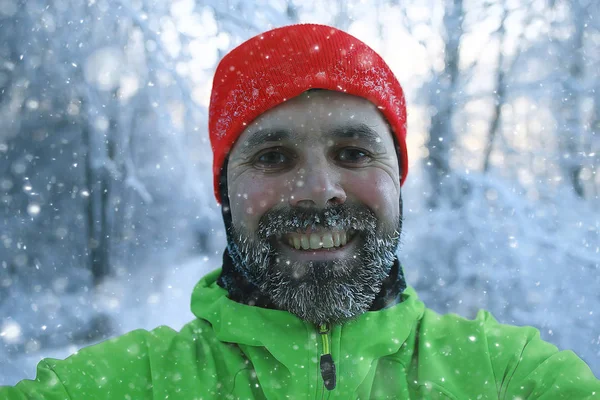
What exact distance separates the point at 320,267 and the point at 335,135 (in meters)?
0.52

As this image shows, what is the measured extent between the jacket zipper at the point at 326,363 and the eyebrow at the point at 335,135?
0.74 m

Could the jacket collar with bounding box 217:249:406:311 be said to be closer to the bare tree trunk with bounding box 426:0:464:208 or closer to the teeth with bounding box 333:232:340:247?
the teeth with bounding box 333:232:340:247

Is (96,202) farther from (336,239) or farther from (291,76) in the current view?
(336,239)

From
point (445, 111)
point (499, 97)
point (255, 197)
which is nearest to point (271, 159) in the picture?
point (255, 197)

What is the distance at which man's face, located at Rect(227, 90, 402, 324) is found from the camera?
1728 mm

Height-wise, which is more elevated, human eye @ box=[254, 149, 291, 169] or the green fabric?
human eye @ box=[254, 149, 291, 169]

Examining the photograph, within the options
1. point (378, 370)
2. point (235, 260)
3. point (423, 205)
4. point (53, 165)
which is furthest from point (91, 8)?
point (378, 370)

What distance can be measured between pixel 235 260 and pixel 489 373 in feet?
3.63

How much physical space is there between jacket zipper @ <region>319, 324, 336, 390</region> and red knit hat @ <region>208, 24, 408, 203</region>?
36.3 inches

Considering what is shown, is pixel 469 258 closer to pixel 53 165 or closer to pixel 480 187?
pixel 480 187

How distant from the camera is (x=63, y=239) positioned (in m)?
6.70

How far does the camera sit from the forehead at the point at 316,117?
1775mm

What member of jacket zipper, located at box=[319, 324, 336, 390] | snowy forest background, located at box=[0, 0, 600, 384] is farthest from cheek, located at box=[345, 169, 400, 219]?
snowy forest background, located at box=[0, 0, 600, 384]

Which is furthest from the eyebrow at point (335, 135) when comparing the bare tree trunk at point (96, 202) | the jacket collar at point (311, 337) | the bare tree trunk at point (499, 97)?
the bare tree trunk at point (499, 97)
